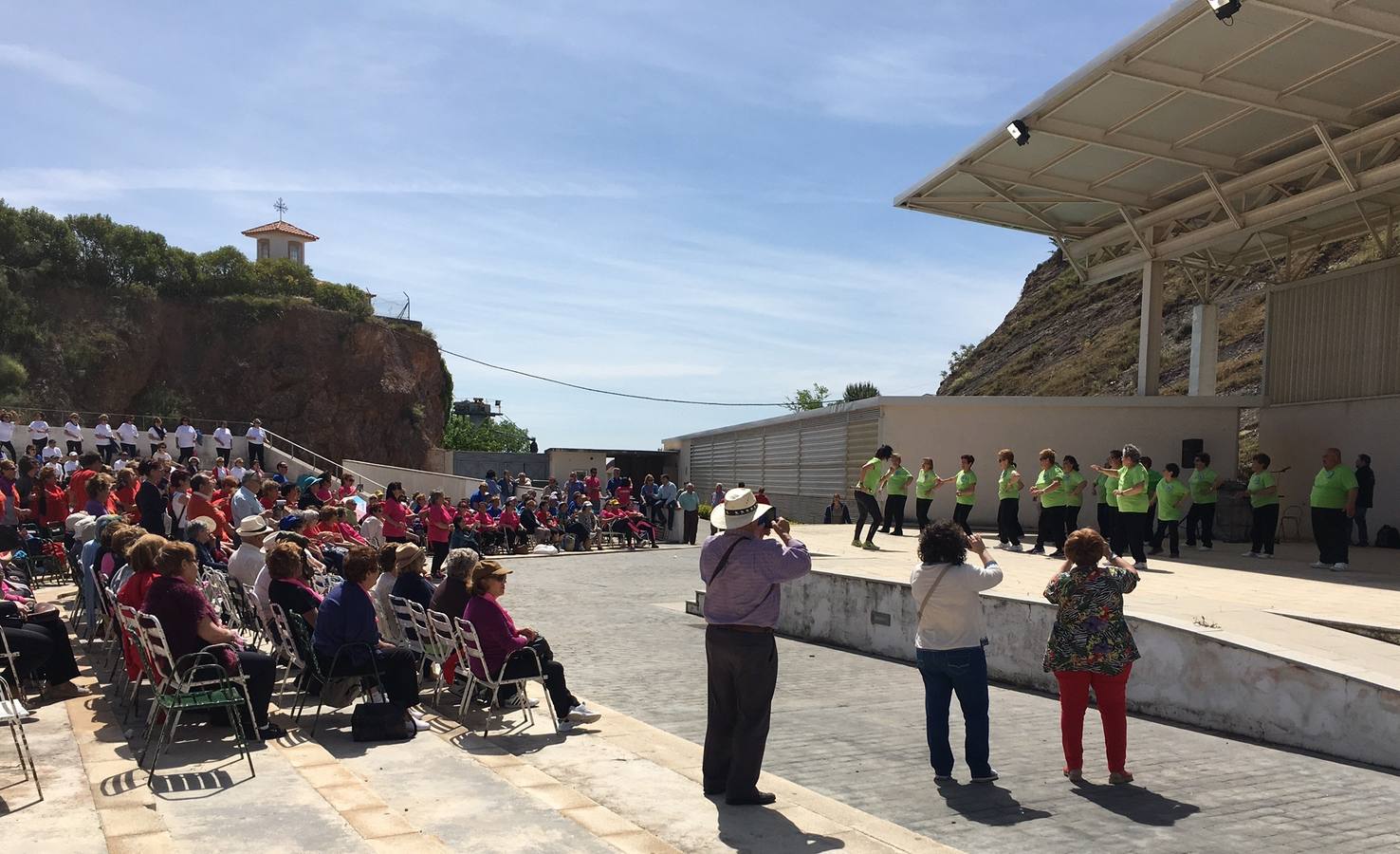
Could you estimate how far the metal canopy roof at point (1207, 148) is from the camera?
560 inches

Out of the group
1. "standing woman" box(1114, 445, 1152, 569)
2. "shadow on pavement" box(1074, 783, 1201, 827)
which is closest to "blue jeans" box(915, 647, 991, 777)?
"shadow on pavement" box(1074, 783, 1201, 827)

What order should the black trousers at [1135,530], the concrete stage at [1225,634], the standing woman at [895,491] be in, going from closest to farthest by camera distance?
the concrete stage at [1225,634]
the black trousers at [1135,530]
the standing woman at [895,491]

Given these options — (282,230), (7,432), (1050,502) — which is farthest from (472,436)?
(1050,502)

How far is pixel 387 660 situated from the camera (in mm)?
7000

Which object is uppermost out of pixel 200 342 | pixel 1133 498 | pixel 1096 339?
pixel 1096 339

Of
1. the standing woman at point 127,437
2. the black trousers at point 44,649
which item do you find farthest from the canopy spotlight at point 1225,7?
the standing woman at point 127,437

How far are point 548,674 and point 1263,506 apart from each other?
37.5ft

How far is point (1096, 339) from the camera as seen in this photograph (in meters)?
45.8

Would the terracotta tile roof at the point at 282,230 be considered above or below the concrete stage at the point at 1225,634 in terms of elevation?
above

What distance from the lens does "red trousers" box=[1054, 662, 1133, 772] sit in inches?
237

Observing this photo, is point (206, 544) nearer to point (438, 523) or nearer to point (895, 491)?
point (438, 523)

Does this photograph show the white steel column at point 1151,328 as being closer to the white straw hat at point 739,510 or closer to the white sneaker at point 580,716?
the white sneaker at point 580,716

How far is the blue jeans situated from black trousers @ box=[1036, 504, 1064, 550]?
8.74 metres

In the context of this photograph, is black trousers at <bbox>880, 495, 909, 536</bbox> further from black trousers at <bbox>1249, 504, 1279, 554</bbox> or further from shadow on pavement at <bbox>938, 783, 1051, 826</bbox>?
shadow on pavement at <bbox>938, 783, 1051, 826</bbox>
